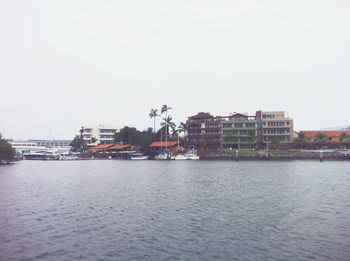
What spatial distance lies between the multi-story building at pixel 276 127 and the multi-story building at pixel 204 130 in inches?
886

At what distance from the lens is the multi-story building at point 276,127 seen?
172 metres

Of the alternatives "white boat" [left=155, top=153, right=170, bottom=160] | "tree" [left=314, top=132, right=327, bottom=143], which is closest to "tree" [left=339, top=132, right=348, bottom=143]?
"tree" [left=314, top=132, right=327, bottom=143]

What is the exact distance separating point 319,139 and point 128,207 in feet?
515

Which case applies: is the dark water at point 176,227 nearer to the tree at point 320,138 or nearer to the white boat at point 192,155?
the white boat at point 192,155

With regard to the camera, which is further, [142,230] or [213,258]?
[142,230]

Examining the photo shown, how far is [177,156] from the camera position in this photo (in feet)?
584

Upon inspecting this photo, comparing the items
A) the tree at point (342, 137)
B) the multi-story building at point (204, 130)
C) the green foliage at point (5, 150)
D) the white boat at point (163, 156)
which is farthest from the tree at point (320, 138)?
the green foliage at point (5, 150)

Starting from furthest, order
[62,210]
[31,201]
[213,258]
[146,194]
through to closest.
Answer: [146,194], [31,201], [62,210], [213,258]

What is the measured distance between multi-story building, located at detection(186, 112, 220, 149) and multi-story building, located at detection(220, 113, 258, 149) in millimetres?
3576

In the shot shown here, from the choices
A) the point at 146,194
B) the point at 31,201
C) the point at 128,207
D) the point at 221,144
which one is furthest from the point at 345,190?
the point at 221,144

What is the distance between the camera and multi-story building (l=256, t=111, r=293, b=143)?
172m

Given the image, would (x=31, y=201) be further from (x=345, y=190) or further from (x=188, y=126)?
(x=188, y=126)

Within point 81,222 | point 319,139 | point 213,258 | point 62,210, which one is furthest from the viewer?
point 319,139

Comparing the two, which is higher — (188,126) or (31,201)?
(188,126)
